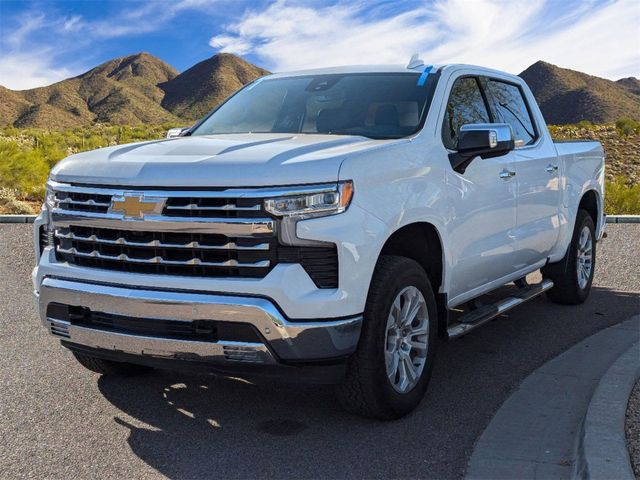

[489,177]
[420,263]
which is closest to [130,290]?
[420,263]

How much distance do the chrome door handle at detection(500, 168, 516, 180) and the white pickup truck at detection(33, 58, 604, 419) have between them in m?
0.17

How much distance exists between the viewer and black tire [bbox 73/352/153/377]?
5086mm

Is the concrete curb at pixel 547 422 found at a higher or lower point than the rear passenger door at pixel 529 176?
lower

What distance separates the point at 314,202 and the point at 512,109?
3411mm

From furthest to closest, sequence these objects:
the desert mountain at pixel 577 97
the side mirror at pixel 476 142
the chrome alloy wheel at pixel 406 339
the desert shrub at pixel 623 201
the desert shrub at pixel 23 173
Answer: the desert mountain at pixel 577 97 → the desert shrub at pixel 23 173 → the desert shrub at pixel 623 201 → the side mirror at pixel 476 142 → the chrome alloy wheel at pixel 406 339

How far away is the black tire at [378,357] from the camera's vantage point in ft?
13.5

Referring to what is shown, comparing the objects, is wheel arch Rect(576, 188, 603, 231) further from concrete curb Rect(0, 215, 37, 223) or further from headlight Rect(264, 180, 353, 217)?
concrete curb Rect(0, 215, 37, 223)

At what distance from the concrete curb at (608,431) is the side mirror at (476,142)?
1648 millimetres

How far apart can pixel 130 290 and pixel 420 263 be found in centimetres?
186

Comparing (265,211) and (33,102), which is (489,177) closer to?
(265,211)

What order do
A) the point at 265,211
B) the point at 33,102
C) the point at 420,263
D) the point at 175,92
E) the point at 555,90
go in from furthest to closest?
1. the point at 175,92
2. the point at 33,102
3. the point at 555,90
4. the point at 420,263
5. the point at 265,211

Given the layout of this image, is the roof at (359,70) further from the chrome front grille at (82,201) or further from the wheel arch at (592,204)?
the wheel arch at (592,204)

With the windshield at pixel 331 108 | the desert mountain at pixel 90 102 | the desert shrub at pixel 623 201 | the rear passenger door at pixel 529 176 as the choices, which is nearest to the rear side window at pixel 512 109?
the rear passenger door at pixel 529 176

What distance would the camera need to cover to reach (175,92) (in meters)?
83.1
